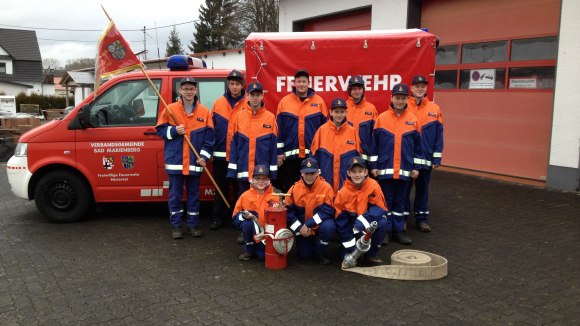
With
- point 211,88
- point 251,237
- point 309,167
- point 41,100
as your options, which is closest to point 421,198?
point 309,167

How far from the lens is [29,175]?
6.23 m

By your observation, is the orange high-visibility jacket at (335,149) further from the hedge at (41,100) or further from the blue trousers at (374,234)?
the hedge at (41,100)

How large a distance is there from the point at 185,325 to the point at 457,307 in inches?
89.0

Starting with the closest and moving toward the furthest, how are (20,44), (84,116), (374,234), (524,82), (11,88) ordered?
(374,234), (84,116), (524,82), (11,88), (20,44)

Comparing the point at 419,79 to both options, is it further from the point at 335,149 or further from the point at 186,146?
the point at 186,146

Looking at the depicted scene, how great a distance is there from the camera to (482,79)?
9938mm

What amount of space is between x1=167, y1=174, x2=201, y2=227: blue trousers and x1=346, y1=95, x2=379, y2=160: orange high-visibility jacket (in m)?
2.13

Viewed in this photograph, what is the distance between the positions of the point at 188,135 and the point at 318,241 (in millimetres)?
2157

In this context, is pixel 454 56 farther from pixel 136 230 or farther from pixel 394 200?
pixel 136 230

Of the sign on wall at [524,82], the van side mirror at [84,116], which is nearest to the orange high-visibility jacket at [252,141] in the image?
the van side mirror at [84,116]

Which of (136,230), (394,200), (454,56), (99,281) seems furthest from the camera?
(454,56)

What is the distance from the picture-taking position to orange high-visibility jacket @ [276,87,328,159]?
575 centimetres

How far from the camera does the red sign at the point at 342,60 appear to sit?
6.11 m

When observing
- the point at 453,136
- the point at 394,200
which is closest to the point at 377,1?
the point at 453,136
